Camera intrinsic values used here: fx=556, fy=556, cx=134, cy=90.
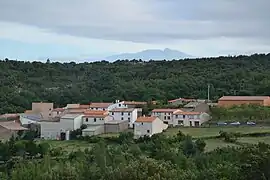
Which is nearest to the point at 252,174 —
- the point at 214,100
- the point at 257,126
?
the point at 257,126

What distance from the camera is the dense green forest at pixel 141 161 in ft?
45.8

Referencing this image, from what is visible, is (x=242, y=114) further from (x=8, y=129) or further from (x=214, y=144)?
(x=8, y=129)

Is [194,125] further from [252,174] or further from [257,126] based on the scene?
[252,174]

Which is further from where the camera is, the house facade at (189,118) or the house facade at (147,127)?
the house facade at (189,118)

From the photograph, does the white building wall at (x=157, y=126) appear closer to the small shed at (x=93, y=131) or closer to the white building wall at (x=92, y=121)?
the small shed at (x=93, y=131)

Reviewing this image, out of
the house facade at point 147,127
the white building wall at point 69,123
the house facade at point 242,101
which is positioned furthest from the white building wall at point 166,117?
the white building wall at point 69,123

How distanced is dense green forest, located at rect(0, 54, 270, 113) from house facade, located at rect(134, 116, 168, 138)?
1310cm

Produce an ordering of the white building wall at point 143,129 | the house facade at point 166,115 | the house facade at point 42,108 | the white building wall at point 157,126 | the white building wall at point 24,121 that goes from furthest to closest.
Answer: the house facade at point 42,108
the white building wall at point 24,121
the house facade at point 166,115
the white building wall at point 157,126
the white building wall at point 143,129

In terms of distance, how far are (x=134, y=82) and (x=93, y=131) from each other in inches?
827

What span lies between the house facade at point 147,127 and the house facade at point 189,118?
3045 millimetres

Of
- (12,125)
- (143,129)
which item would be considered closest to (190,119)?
(143,129)

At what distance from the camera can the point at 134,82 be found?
54.0 meters

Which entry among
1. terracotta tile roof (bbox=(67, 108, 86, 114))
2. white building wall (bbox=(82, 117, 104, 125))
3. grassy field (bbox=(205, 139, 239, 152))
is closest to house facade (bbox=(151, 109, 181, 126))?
white building wall (bbox=(82, 117, 104, 125))

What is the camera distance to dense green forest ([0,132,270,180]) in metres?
14.0
